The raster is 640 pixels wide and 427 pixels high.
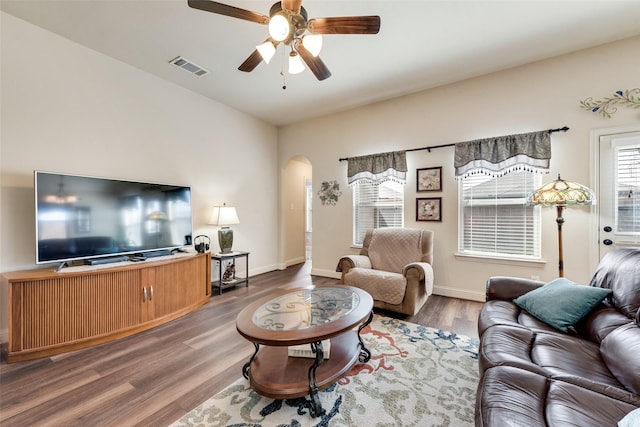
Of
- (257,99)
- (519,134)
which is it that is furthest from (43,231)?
(519,134)

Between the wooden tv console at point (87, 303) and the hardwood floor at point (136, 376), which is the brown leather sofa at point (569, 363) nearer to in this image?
the hardwood floor at point (136, 376)

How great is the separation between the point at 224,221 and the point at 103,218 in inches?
57.7

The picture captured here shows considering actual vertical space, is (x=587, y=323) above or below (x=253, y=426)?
above

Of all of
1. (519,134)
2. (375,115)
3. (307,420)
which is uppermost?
(375,115)

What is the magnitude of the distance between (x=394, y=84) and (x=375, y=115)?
2.15ft

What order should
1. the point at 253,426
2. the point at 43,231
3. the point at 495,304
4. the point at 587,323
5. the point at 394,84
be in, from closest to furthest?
the point at 253,426 < the point at 587,323 < the point at 495,304 < the point at 43,231 < the point at 394,84

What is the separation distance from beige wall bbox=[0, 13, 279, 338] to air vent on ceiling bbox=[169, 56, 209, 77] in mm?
520

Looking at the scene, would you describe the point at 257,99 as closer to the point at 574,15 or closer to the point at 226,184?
the point at 226,184

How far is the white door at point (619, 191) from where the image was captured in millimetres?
2641

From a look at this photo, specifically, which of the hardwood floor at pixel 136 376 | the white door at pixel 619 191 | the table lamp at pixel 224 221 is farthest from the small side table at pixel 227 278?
the white door at pixel 619 191

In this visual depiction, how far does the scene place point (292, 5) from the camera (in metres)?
1.68

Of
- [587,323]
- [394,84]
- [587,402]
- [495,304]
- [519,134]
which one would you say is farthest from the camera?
[394,84]

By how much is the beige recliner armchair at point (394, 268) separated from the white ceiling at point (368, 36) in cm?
214

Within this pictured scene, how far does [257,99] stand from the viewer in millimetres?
4055
